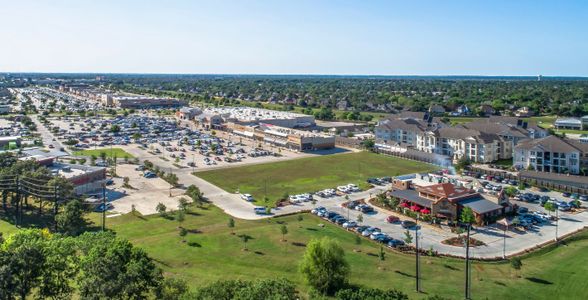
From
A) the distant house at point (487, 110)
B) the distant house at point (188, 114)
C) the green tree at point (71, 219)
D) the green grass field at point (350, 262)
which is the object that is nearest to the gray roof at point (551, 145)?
the green grass field at point (350, 262)

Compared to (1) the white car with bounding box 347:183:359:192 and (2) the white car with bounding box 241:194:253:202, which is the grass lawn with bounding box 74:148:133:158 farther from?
(1) the white car with bounding box 347:183:359:192

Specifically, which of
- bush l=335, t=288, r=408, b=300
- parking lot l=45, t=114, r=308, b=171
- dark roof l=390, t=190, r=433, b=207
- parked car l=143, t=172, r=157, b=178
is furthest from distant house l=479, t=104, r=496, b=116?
bush l=335, t=288, r=408, b=300

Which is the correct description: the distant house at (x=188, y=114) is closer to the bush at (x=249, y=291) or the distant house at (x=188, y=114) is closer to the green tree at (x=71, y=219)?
the green tree at (x=71, y=219)

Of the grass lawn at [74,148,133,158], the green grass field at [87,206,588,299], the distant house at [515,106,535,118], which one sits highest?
the distant house at [515,106,535,118]

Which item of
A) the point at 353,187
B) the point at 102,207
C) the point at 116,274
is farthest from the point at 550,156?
the point at 116,274

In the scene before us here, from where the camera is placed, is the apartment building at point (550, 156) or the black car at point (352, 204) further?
the apartment building at point (550, 156)

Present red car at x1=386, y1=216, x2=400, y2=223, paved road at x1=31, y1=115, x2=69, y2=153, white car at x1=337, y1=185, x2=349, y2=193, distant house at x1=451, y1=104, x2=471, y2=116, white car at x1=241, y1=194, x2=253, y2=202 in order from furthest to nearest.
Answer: distant house at x1=451, y1=104, x2=471, y2=116 → paved road at x1=31, y1=115, x2=69, y2=153 → white car at x1=337, y1=185, x2=349, y2=193 → white car at x1=241, y1=194, x2=253, y2=202 → red car at x1=386, y1=216, x2=400, y2=223
